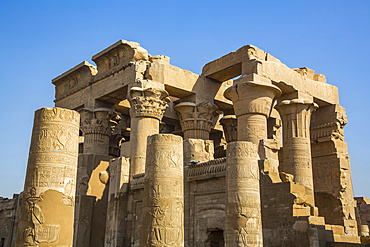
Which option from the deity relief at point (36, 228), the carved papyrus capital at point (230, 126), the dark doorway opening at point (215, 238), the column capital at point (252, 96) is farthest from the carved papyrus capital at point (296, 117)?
the deity relief at point (36, 228)

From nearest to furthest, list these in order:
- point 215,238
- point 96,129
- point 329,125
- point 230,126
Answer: point 215,238
point 329,125
point 96,129
point 230,126

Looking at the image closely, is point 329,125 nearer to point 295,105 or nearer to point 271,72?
point 295,105

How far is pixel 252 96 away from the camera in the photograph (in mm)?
17266

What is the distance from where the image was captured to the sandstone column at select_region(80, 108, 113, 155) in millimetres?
21000

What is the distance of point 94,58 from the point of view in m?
21.8

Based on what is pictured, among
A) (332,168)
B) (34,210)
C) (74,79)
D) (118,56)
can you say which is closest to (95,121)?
(118,56)

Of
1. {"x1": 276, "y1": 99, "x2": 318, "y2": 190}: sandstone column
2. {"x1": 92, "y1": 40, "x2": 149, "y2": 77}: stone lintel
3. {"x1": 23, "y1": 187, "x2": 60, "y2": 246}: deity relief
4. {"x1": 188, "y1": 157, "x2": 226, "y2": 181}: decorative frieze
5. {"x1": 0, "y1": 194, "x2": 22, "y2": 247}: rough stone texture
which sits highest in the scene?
{"x1": 92, "y1": 40, "x2": 149, "y2": 77}: stone lintel

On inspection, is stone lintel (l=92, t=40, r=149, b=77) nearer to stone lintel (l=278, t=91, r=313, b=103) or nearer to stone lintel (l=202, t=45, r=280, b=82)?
stone lintel (l=202, t=45, r=280, b=82)

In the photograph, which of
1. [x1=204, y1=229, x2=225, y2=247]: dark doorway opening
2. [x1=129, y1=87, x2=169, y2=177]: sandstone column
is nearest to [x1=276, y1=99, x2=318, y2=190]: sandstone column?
[x1=204, y1=229, x2=225, y2=247]: dark doorway opening

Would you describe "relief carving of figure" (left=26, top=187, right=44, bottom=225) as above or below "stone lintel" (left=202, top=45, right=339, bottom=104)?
below

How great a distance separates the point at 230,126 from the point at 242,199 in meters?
12.6

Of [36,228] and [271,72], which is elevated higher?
[271,72]

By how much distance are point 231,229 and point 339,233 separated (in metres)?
4.24

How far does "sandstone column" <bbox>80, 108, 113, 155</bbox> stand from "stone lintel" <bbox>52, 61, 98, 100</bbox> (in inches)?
74.5
